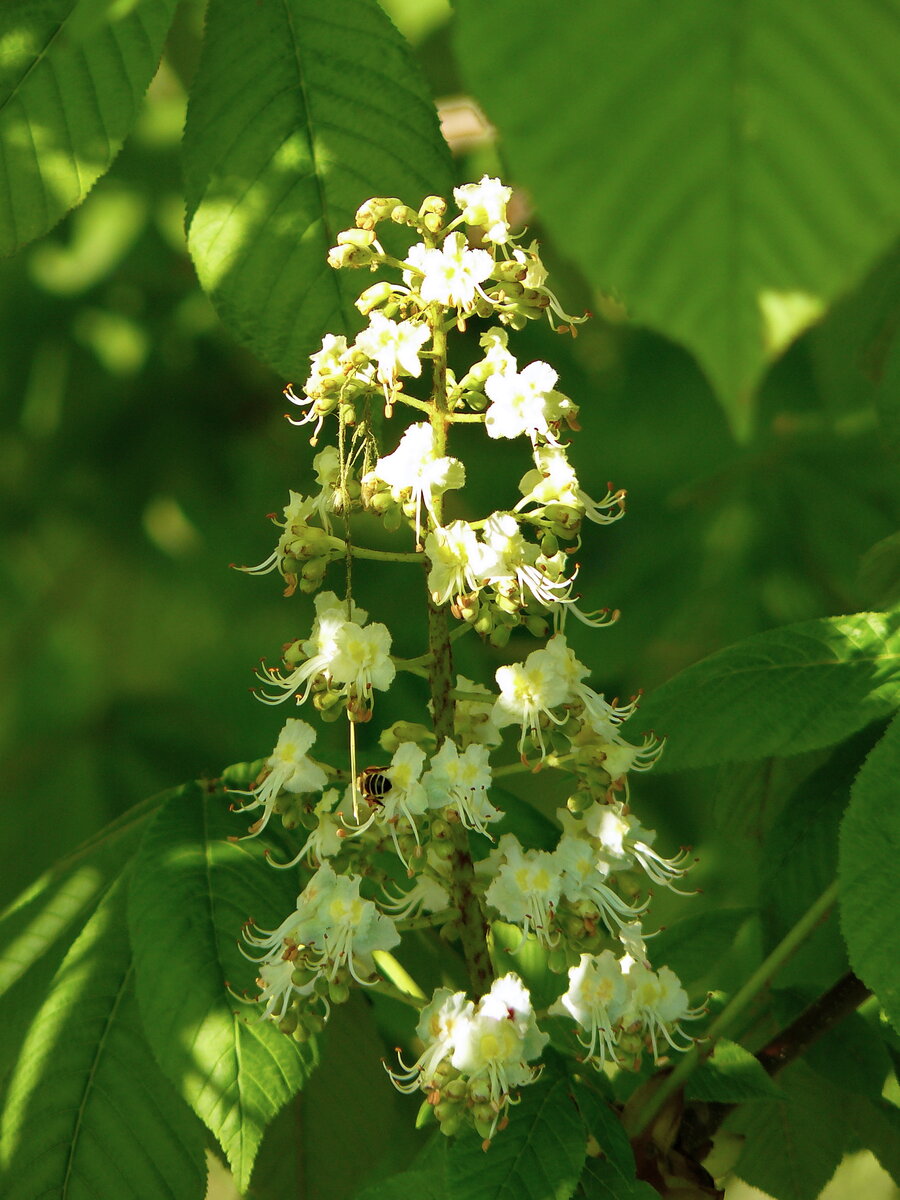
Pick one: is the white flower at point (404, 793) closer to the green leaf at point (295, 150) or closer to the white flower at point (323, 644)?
the white flower at point (323, 644)

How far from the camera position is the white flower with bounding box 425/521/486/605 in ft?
1.61

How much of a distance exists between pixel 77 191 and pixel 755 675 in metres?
0.37

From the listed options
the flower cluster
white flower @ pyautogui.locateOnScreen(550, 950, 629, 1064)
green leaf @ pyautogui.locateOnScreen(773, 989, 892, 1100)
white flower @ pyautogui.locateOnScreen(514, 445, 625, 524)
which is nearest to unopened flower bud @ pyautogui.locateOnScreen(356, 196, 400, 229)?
the flower cluster

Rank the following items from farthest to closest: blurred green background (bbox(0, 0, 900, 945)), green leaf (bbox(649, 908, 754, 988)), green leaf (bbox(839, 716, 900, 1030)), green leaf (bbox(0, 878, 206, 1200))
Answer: blurred green background (bbox(0, 0, 900, 945)), green leaf (bbox(649, 908, 754, 988)), green leaf (bbox(0, 878, 206, 1200)), green leaf (bbox(839, 716, 900, 1030))

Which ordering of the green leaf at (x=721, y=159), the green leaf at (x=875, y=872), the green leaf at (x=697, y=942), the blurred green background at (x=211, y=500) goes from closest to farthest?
the green leaf at (x=721, y=159)
the green leaf at (x=875, y=872)
the green leaf at (x=697, y=942)
the blurred green background at (x=211, y=500)

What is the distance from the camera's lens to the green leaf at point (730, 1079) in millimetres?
562

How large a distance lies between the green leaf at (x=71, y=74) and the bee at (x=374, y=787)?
10.9 inches

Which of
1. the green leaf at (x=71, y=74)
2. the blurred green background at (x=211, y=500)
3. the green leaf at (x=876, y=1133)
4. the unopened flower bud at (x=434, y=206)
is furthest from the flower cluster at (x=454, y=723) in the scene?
the blurred green background at (x=211, y=500)

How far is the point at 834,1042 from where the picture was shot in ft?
2.22

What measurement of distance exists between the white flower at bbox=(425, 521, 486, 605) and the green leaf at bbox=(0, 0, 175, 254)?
22 centimetres

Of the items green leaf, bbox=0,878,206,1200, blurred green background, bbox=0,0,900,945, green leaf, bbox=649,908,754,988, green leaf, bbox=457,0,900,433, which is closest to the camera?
green leaf, bbox=457,0,900,433

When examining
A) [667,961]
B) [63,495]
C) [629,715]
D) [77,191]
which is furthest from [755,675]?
[63,495]

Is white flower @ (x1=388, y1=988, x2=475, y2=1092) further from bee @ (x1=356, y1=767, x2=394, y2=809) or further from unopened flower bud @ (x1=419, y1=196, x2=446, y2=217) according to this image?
unopened flower bud @ (x1=419, y1=196, x2=446, y2=217)

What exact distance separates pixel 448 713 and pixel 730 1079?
0.21 metres
